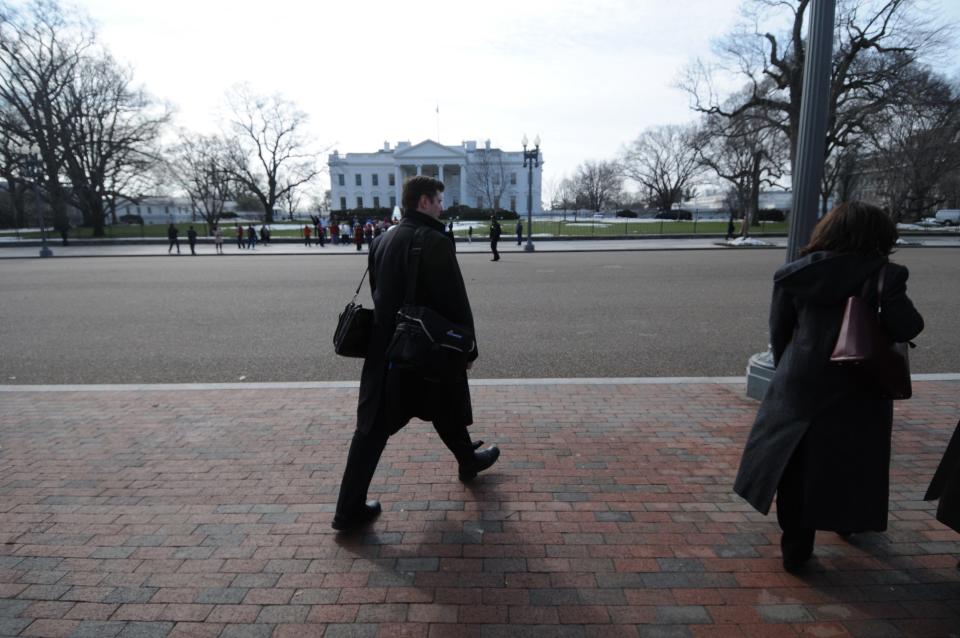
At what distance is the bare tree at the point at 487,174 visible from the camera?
9038 centimetres

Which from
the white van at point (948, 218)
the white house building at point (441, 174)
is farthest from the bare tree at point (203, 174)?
the white van at point (948, 218)

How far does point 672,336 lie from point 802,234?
3441 mm

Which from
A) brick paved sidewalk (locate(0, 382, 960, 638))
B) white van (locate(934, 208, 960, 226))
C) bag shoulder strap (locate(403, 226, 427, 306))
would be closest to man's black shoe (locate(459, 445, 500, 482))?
brick paved sidewalk (locate(0, 382, 960, 638))

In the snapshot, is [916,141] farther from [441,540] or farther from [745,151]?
[441,540]

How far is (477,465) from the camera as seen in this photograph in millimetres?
3436

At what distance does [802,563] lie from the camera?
2539 mm

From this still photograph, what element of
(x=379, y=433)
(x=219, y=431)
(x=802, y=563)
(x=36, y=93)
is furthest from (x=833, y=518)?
(x=36, y=93)

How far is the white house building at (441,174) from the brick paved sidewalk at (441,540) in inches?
3342

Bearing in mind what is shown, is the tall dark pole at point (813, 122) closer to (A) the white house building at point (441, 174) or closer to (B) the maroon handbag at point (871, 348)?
(B) the maroon handbag at point (871, 348)

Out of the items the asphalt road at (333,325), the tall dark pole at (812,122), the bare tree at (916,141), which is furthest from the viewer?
the bare tree at (916,141)

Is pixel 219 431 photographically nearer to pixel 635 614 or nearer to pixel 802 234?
pixel 635 614

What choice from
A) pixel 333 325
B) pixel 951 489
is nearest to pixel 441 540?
pixel 951 489

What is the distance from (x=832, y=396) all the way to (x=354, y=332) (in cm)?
220

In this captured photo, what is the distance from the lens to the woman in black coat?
87.1 inches
